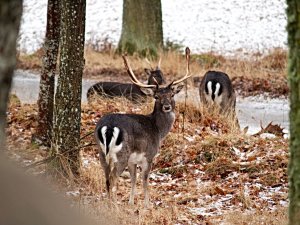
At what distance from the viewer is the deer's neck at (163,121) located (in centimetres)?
988

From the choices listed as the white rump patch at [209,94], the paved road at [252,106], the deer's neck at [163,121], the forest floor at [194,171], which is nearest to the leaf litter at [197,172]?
the forest floor at [194,171]

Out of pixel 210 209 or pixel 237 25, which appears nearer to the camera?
pixel 210 209

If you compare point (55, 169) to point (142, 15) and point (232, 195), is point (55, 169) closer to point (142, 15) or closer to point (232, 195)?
point (232, 195)

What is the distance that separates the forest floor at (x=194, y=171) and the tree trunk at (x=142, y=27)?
31.3 ft

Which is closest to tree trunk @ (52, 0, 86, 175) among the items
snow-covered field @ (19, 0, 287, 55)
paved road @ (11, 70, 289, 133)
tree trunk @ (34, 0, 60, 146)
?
tree trunk @ (34, 0, 60, 146)

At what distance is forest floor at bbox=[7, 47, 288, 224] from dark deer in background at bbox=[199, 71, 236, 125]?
1021 millimetres

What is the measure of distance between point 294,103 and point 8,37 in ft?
7.18

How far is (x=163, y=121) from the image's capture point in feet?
32.9

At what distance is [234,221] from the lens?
7031 millimetres

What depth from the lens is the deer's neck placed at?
988 centimetres

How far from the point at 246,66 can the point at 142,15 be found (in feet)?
13.1

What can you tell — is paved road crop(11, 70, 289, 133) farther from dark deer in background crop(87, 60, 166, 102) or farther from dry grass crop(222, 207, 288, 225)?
dry grass crop(222, 207, 288, 225)

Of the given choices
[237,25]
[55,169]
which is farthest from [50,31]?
[237,25]

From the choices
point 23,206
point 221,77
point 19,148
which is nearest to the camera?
point 23,206
